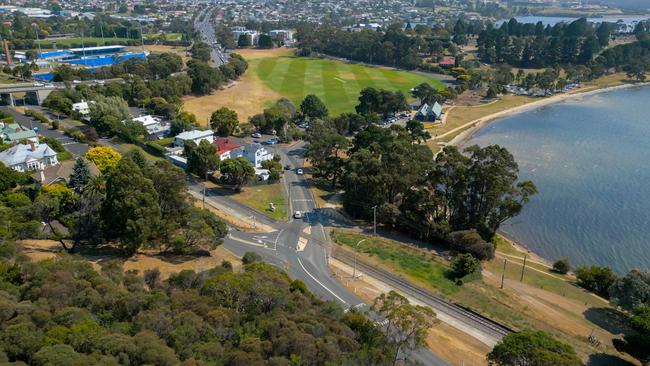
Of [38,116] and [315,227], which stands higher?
[38,116]

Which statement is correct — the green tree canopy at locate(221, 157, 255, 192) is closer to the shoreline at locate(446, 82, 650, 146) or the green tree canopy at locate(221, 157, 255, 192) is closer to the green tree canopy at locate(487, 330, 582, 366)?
the green tree canopy at locate(487, 330, 582, 366)

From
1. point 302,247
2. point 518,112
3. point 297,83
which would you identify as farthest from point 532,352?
point 297,83

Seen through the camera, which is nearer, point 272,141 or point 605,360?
point 605,360

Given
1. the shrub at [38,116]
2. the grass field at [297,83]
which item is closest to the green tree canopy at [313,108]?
the grass field at [297,83]

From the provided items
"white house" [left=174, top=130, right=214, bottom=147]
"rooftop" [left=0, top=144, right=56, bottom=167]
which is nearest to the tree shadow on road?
"white house" [left=174, top=130, right=214, bottom=147]

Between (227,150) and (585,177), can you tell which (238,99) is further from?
(585,177)

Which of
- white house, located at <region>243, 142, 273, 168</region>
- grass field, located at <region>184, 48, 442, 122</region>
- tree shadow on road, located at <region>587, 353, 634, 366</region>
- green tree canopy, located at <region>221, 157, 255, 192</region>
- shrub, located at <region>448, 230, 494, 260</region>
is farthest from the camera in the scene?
grass field, located at <region>184, 48, 442, 122</region>

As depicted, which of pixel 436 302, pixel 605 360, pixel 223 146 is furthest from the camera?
pixel 223 146
